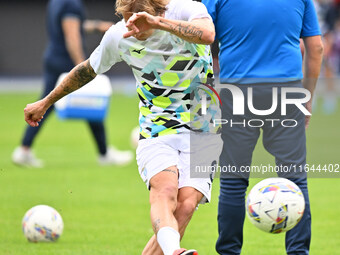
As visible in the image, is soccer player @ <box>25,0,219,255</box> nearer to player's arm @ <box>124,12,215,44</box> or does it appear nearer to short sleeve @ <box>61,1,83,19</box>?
player's arm @ <box>124,12,215,44</box>

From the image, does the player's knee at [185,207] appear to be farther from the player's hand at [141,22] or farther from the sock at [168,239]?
the player's hand at [141,22]

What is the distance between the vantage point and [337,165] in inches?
410

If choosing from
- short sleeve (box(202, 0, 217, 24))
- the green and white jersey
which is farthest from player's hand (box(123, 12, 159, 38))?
short sleeve (box(202, 0, 217, 24))

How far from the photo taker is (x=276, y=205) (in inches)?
212

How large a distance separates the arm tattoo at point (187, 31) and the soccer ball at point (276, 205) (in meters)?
1.27

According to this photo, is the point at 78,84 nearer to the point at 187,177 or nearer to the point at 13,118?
the point at 187,177

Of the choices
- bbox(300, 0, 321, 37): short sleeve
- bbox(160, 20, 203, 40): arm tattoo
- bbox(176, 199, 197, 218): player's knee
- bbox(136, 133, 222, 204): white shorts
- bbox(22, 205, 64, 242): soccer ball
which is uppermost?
bbox(160, 20, 203, 40): arm tattoo

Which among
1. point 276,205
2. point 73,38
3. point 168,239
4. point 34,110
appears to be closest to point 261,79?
point 276,205

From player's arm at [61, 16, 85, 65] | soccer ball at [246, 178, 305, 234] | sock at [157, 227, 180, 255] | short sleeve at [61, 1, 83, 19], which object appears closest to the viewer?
sock at [157, 227, 180, 255]

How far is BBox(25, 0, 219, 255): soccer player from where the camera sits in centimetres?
507

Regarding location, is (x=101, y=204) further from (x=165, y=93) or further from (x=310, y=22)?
(x=310, y=22)

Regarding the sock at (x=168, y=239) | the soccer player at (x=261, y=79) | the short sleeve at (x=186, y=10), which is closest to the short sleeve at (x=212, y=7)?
the soccer player at (x=261, y=79)

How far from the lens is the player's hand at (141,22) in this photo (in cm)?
467

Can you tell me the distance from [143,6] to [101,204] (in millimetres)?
4435
